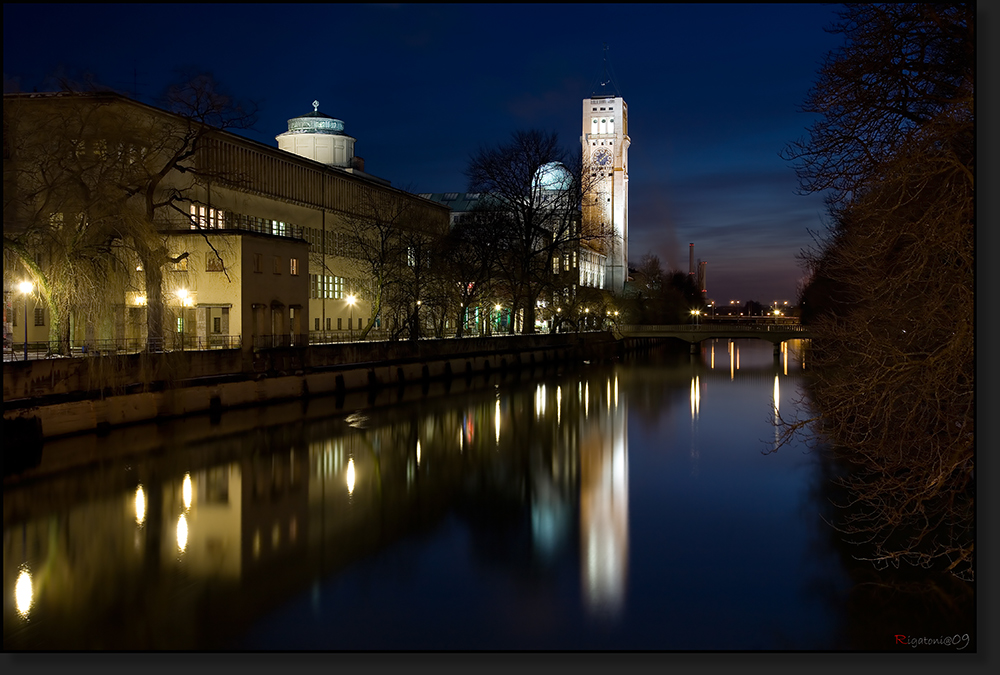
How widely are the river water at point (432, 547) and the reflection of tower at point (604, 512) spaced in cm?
7

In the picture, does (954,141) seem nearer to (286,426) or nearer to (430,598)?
(430,598)

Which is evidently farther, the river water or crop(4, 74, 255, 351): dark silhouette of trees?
crop(4, 74, 255, 351): dark silhouette of trees

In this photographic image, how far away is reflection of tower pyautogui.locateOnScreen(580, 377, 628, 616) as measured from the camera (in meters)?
13.5

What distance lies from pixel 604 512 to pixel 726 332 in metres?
59.8

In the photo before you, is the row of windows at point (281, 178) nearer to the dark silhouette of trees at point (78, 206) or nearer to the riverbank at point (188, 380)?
the riverbank at point (188, 380)

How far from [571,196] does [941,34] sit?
49.1 m

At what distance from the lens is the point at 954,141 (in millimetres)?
10266

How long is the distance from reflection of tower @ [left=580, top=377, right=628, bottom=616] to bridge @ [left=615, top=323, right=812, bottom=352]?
41565mm

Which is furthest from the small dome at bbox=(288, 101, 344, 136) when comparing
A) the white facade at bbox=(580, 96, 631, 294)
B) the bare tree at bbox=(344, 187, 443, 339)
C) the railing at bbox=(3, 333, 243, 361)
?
the white facade at bbox=(580, 96, 631, 294)

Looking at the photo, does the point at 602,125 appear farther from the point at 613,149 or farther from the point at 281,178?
the point at 281,178

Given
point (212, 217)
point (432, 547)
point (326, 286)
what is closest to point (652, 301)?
point (326, 286)

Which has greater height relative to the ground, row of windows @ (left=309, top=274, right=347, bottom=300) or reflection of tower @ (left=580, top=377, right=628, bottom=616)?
row of windows @ (left=309, top=274, right=347, bottom=300)

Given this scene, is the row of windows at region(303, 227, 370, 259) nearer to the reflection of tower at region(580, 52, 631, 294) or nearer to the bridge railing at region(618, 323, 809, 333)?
the bridge railing at region(618, 323, 809, 333)

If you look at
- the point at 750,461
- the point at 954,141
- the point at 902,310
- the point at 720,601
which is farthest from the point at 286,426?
the point at 954,141
